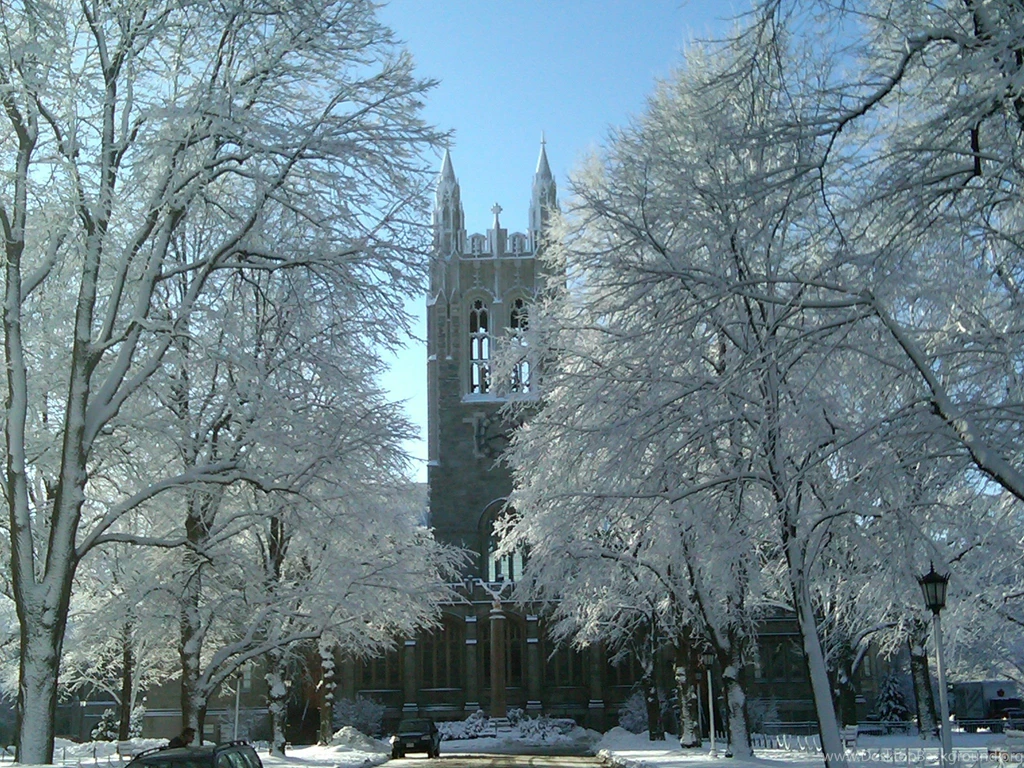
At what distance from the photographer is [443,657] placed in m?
54.6

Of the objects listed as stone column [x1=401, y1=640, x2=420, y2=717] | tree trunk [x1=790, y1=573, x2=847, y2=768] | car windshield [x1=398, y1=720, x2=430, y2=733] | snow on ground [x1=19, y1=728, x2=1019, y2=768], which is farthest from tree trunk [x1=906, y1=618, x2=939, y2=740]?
stone column [x1=401, y1=640, x2=420, y2=717]

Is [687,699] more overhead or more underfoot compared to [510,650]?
more underfoot

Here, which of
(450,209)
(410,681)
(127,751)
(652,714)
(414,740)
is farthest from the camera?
(450,209)

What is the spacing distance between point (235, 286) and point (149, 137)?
8.46 feet

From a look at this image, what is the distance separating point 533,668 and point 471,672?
300cm

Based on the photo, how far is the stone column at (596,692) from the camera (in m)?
52.3

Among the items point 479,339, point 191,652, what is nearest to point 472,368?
point 479,339

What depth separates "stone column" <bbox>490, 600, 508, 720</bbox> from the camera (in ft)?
167

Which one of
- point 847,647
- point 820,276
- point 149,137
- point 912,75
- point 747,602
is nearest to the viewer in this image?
point 820,276

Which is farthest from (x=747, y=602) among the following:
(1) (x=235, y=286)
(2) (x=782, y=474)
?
(1) (x=235, y=286)

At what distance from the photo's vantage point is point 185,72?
1365 cm

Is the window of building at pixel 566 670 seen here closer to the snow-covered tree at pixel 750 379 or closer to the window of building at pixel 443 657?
the window of building at pixel 443 657

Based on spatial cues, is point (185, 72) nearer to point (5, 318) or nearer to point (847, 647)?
point (5, 318)

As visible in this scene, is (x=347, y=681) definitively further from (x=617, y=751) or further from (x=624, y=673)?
(x=617, y=751)
